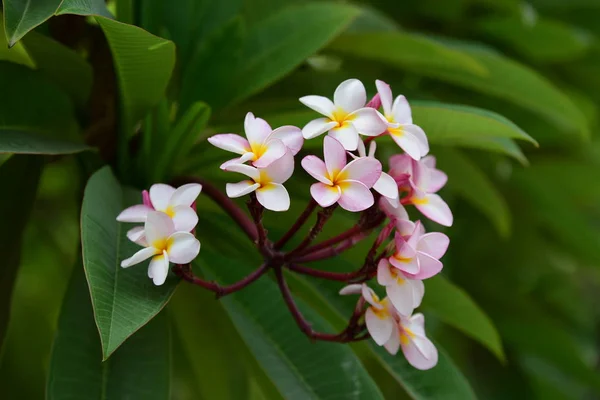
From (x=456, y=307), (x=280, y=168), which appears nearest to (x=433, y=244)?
(x=280, y=168)

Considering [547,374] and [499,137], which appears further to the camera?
[547,374]

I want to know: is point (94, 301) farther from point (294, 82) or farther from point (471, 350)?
point (471, 350)

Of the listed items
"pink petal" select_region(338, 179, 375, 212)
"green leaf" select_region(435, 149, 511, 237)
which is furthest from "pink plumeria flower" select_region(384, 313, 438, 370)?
"green leaf" select_region(435, 149, 511, 237)

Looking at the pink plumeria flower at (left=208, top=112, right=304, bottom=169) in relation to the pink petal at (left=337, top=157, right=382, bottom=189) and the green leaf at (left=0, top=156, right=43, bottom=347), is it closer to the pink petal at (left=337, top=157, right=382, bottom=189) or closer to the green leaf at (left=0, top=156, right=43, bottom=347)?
the pink petal at (left=337, top=157, right=382, bottom=189)

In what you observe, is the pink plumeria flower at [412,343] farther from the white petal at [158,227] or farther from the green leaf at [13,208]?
the green leaf at [13,208]

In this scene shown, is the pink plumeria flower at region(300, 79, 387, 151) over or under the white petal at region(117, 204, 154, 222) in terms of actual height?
over

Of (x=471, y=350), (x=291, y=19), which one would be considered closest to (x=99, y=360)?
(x=291, y=19)
